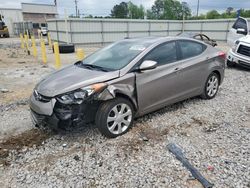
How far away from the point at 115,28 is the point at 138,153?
17.1m

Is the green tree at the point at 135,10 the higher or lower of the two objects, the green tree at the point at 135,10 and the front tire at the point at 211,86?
the higher

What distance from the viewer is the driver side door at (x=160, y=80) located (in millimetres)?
3488

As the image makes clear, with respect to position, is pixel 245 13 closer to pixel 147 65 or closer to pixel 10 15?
pixel 10 15

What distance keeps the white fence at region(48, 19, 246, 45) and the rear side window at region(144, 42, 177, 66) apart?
13931 mm

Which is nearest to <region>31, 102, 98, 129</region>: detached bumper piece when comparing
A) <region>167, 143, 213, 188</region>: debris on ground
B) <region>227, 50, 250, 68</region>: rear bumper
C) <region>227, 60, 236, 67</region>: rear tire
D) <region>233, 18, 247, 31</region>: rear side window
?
<region>167, 143, 213, 188</region>: debris on ground

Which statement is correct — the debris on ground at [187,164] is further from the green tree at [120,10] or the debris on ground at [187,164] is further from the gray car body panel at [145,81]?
the green tree at [120,10]

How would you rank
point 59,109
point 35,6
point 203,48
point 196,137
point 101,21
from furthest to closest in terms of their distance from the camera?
point 35,6 < point 101,21 < point 203,48 < point 196,137 < point 59,109

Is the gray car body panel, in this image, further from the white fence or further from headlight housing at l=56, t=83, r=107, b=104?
the white fence

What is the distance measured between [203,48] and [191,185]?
10.2 feet

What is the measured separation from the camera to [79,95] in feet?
9.62

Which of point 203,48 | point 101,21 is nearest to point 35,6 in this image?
point 101,21

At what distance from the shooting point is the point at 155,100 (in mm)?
3707

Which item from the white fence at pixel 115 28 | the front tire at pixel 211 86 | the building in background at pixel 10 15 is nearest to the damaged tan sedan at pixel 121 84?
the front tire at pixel 211 86

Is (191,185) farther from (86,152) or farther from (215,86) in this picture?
(215,86)
